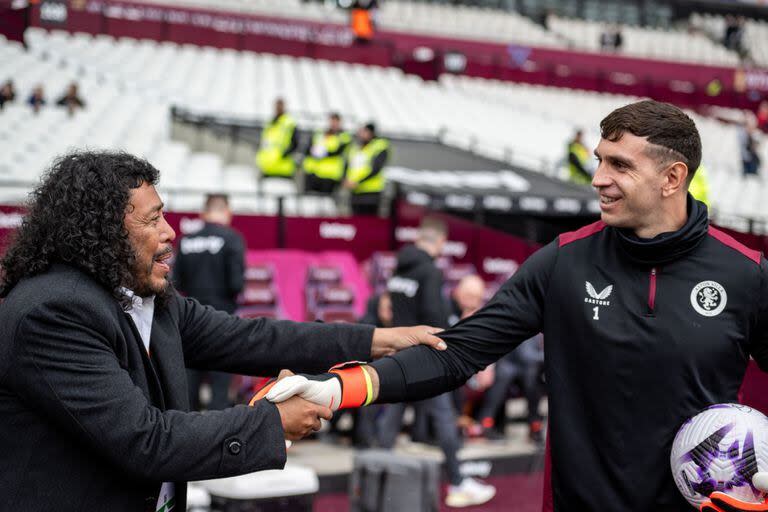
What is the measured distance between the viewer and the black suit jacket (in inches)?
88.7

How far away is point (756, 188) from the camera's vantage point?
828 inches

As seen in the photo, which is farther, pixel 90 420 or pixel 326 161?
pixel 326 161

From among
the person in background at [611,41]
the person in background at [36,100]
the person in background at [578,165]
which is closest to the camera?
the person in background at [36,100]

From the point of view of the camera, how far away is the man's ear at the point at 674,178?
2.57 m

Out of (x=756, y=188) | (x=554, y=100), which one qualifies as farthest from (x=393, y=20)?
(x=756, y=188)

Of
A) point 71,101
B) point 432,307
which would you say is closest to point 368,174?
point 432,307

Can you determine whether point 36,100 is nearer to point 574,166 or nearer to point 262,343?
point 574,166

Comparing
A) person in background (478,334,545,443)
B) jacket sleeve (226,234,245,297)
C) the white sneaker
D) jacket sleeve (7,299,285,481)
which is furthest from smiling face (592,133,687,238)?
person in background (478,334,545,443)

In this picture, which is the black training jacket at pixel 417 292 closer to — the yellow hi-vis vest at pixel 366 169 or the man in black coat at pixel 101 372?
the man in black coat at pixel 101 372

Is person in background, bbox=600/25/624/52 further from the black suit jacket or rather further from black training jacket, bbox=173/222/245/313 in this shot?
the black suit jacket

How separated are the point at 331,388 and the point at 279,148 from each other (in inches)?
392

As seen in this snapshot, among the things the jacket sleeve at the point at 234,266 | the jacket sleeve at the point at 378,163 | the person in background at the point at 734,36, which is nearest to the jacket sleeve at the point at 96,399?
the jacket sleeve at the point at 234,266

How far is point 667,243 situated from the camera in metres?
2.52

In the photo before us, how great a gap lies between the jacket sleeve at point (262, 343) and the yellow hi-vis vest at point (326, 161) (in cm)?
869
